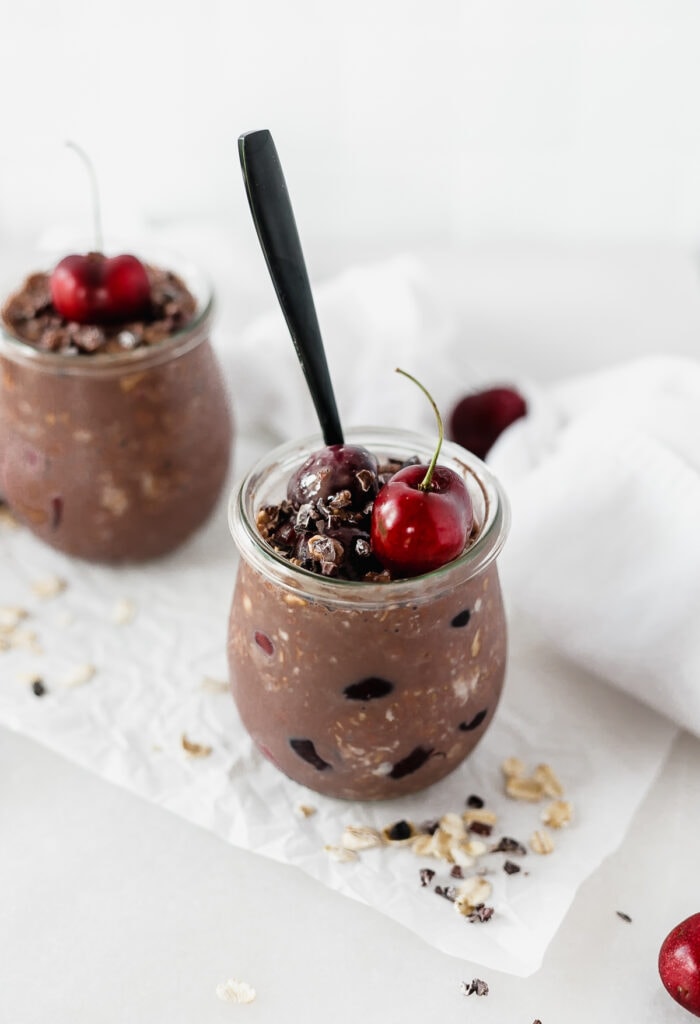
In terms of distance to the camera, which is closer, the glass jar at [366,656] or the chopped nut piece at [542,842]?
the glass jar at [366,656]

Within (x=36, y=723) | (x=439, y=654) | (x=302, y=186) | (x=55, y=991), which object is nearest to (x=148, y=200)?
(x=302, y=186)

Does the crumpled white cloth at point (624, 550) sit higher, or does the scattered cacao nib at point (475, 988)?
the crumpled white cloth at point (624, 550)

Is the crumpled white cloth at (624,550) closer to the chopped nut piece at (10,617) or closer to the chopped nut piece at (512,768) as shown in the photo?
the chopped nut piece at (512,768)

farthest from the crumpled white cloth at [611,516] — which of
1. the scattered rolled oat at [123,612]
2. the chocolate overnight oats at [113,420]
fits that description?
the scattered rolled oat at [123,612]

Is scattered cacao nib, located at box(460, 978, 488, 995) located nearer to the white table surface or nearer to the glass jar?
the white table surface

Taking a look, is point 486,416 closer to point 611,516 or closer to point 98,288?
point 611,516

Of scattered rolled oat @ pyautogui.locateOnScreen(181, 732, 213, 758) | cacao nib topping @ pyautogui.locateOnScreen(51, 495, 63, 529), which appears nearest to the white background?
cacao nib topping @ pyautogui.locateOnScreen(51, 495, 63, 529)
